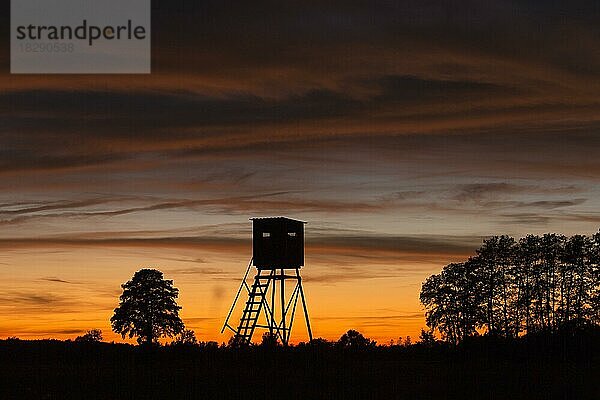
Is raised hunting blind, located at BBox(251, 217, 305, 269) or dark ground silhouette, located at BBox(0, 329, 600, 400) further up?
raised hunting blind, located at BBox(251, 217, 305, 269)

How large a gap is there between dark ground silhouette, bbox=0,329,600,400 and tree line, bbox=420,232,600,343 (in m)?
19.1

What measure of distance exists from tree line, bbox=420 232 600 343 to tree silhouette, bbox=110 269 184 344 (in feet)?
63.1

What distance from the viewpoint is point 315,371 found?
35.5 meters

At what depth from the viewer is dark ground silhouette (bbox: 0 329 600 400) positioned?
31734 millimetres

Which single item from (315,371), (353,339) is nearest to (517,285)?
(353,339)

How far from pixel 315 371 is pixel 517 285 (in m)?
35.0

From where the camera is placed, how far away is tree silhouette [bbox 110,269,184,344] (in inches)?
2454

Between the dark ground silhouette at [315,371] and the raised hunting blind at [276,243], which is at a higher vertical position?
the raised hunting blind at [276,243]

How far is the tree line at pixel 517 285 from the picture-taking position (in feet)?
214

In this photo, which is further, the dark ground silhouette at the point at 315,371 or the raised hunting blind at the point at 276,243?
the raised hunting blind at the point at 276,243

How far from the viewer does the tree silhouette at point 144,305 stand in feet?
205

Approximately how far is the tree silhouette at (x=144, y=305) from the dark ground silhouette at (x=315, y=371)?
14569 mm

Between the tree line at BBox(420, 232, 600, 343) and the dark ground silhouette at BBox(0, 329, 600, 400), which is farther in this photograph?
the tree line at BBox(420, 232, 600, 343)

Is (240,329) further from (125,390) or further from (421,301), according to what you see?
(421,301)
